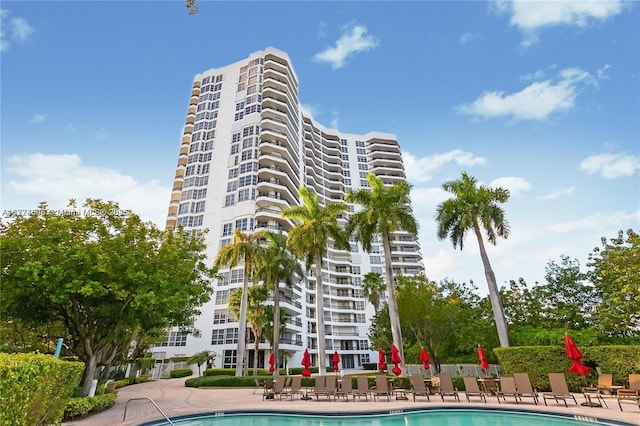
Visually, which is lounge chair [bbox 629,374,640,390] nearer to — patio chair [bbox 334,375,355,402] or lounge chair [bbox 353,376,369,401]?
lounge chair [bbox 353,376,369,401]

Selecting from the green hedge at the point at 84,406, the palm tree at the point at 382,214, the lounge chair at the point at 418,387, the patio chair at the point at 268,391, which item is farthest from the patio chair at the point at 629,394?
the green hedge at the point at 84,406

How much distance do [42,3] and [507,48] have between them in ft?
74.5

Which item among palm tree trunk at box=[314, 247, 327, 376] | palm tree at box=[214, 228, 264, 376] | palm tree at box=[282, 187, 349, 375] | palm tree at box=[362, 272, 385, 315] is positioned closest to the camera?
palm tree trunk at box=[314, 247, 327, 376]

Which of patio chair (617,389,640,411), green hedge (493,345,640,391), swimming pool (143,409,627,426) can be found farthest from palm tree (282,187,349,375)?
patio chair (617,389,640,411)

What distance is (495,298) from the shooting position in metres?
24.1

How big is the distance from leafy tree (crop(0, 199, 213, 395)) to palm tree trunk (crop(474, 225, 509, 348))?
20.3 metres

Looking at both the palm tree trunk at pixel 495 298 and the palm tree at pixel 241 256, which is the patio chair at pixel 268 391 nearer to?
the palm tree at pixel 241 256

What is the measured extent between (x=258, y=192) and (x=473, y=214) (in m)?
36.5

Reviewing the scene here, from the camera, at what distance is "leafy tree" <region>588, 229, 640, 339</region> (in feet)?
66.2

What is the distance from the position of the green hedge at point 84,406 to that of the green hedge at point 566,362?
21.6 m

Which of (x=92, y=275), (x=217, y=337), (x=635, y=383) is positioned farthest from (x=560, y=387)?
(x=217, y=337)

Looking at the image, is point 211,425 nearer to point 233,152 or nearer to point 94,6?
point 94,6

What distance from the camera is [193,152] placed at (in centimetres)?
6272

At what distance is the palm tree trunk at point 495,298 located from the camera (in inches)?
898
